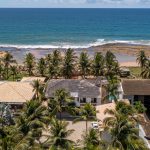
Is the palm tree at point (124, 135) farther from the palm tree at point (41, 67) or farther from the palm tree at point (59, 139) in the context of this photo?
the palm tree at point (41, 67)

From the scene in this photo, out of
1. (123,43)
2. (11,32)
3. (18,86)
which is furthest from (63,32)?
(18,86)

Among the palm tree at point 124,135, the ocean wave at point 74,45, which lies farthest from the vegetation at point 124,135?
the ocean wave at point 74,45

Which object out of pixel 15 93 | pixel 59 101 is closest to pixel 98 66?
pixel 15 93

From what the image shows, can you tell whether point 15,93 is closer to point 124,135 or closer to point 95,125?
point 95,125

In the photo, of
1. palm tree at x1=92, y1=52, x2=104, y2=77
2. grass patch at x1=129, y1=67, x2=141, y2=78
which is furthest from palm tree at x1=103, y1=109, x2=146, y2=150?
grass patch at x1=129, y1=67, x2=141, y2=78

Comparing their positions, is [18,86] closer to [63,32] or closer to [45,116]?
[45,116]

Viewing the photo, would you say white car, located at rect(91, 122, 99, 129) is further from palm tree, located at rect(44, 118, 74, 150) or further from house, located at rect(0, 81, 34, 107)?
palm tree, located at rect(44, 118, 74, 150)
